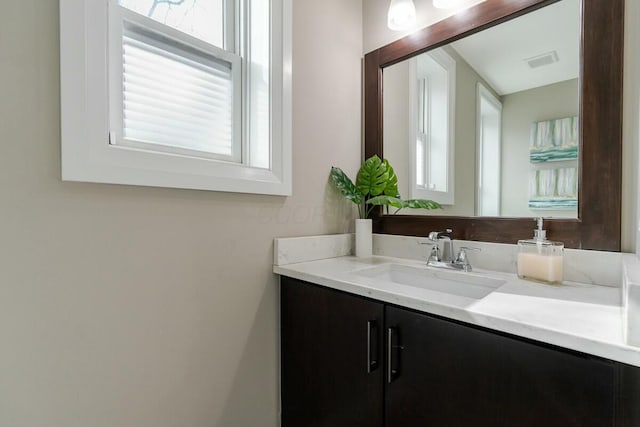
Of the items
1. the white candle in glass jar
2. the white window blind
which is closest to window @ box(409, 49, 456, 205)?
the white candle in glass jar

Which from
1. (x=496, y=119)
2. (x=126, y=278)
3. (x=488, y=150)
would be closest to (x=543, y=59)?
(x=496, y=119)

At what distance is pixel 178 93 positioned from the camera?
105cm

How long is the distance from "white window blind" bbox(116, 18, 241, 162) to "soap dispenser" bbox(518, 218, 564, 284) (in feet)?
3.56

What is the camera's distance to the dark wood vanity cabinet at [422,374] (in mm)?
543

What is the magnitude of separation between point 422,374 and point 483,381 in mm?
149

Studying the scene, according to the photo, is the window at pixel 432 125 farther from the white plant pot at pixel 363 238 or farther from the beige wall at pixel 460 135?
the white plant pot at pixel 363 238

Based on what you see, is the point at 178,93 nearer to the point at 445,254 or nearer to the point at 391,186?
the point at 391,186

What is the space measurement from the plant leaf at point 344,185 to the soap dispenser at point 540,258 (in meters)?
0.67

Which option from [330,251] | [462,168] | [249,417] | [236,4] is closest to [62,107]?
[236,4]

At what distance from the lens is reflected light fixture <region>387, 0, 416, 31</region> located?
4.25ft

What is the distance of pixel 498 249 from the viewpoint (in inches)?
43.6

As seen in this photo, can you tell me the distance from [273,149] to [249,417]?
105cm

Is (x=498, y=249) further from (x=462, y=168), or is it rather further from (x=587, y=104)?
(x=587, y=104)

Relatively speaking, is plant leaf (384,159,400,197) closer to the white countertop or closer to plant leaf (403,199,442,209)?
plant leaf (403,199,442,209)
